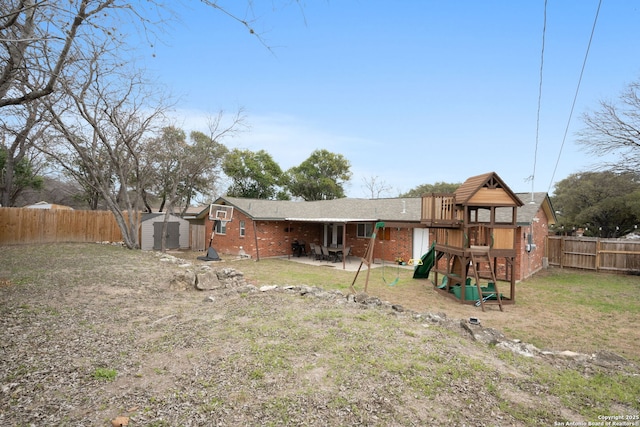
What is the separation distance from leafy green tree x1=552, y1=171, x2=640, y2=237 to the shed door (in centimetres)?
2996

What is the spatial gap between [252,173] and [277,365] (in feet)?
106

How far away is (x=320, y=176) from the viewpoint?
36750 mm

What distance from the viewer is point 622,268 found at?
14.9m

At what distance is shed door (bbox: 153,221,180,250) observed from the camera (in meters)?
20.7

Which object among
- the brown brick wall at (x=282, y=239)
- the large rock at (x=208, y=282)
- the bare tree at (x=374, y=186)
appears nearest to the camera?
the large rock at (x=208, y=282)

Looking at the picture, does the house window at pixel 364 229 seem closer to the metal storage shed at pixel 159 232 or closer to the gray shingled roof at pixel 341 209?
the gray shingled roof at pixel 341 209

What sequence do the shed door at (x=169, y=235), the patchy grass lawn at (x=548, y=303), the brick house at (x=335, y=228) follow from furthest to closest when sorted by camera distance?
the shed door at (x=169, y=235) < the brick house at (x=335, y=228) < the patchy grass lawn at (x=548, y=303)

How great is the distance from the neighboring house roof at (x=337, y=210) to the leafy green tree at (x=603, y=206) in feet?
53.1

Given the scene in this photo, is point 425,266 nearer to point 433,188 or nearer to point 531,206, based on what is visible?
point 531,206

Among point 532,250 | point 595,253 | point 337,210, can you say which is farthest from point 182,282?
point 595,253

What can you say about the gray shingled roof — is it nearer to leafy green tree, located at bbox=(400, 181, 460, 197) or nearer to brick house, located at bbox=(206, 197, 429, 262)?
brick house, located at bbox=(206, 197, 429, 262)

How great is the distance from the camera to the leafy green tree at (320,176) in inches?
1438

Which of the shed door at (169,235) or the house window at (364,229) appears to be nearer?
the house window at (364,229)

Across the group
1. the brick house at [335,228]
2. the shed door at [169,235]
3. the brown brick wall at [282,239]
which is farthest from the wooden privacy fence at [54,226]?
the brown brick wall at [282,239]
